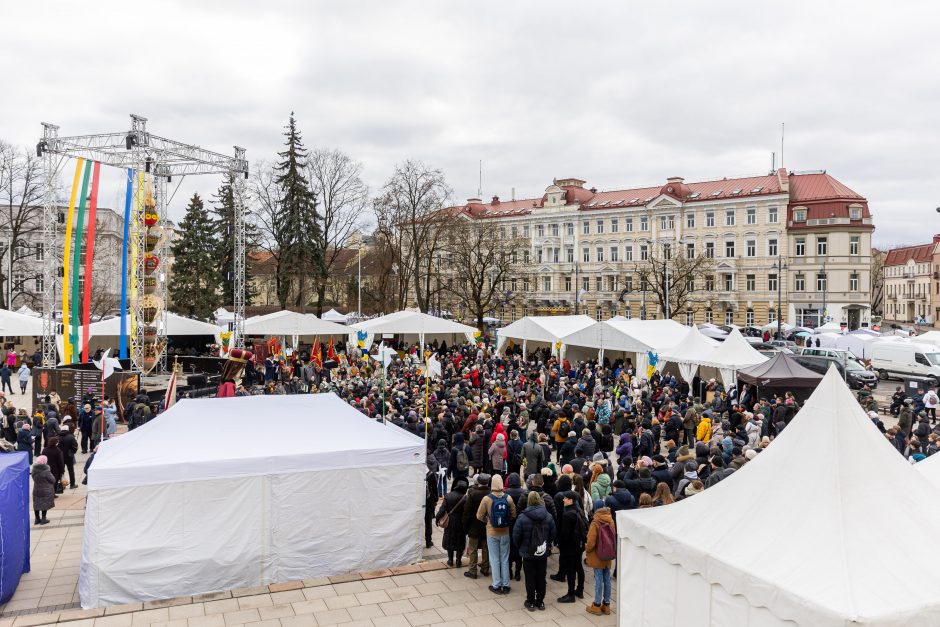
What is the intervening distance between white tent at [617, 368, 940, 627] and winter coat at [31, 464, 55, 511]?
324 inches

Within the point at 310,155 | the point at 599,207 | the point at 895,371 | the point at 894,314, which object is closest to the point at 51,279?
the point at 310,155

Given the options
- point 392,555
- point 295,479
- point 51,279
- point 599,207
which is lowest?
point 392,555

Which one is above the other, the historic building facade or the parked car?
the historic building facade

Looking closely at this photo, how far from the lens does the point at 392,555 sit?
29.0ft

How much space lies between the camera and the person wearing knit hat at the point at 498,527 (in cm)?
779

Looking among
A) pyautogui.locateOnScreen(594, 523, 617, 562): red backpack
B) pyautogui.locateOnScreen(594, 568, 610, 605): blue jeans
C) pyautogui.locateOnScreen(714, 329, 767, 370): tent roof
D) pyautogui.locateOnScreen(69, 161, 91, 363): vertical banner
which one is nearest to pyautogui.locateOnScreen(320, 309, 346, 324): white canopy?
pyautogui.locateOnScreen(69, 161, 91, 363): vertical banner

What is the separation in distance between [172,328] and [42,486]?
23644 millimetres

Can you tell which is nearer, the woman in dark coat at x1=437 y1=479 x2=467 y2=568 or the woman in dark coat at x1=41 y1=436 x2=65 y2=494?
the woman in dark coat at x1=437 y1=479 x2=467 y2=568

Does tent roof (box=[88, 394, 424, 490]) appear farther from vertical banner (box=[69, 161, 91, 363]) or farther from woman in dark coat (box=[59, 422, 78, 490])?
vertical banner (box=[69, 161, 91, 363])

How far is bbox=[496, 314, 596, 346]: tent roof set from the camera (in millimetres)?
29828

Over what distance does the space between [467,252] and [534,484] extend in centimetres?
3797

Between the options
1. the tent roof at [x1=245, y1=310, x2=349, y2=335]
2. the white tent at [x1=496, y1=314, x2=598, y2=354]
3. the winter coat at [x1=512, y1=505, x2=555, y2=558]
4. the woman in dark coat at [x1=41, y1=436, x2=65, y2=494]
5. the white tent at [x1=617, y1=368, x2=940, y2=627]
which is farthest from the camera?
the tent roof at [x1=245, y1=310, x2=349, y2=335]

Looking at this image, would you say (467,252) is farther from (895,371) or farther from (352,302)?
(895,371)

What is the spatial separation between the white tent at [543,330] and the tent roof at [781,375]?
10.8 m
